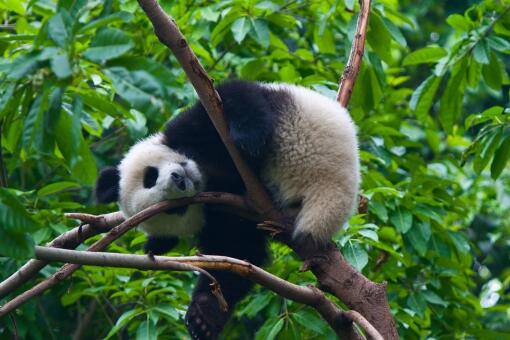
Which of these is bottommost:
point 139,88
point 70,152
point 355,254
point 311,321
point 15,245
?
point 311,321

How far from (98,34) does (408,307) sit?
10.2 ft

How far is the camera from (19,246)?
2.10 m

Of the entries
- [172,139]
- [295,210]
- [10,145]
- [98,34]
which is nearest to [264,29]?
[172,139]

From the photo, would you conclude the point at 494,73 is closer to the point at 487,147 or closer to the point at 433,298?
the point at 487,147

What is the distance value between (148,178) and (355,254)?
1.17 m

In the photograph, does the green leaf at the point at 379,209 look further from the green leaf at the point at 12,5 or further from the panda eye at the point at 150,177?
the green leaf at the point at 12,5

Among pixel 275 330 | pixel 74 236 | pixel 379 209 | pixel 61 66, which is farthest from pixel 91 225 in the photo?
pixel 379 209

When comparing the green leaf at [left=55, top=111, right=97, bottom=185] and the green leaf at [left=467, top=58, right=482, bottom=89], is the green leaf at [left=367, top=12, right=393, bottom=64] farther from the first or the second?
the green leaf at [left=55, top=111, right=97, bottom=185]

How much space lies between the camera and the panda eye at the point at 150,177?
12.3 ft

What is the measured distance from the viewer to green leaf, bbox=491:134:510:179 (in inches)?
150

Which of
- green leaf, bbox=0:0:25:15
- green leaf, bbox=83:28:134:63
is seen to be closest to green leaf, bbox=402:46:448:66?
green leaf, bbox=0:0:25:15

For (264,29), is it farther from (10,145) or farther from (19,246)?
(19,246)

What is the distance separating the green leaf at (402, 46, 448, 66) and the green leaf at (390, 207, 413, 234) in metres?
0.91

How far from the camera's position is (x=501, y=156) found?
12.6ft
